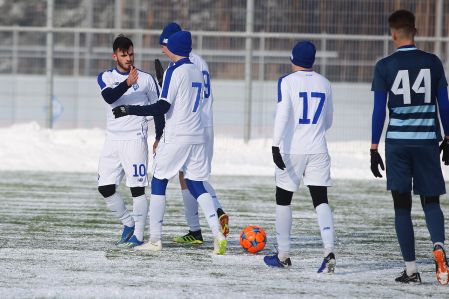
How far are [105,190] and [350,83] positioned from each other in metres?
12.0

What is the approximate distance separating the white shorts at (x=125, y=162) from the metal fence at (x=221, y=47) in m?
11.5

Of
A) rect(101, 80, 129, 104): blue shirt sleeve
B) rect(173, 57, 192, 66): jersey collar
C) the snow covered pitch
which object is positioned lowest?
the snow covered pitch

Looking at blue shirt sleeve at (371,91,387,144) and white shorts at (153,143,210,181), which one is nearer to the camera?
blue shirt sleeve at (371,91,387,144)

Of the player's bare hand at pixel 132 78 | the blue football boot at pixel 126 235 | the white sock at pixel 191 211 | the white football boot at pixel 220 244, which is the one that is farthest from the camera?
the white sock at pixel 191 211

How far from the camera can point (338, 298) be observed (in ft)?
24.8

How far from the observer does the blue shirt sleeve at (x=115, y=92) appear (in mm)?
9906

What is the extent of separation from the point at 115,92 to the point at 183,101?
70 centimetres

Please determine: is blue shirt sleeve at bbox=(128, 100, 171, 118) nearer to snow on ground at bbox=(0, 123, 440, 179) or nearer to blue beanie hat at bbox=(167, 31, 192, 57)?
blue beanie hat at bbox=(167, 31, 192, 57)

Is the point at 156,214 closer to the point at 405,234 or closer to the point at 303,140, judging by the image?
the point at 303,140

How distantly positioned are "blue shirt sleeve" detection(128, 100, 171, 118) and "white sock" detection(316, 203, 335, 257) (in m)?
1.66

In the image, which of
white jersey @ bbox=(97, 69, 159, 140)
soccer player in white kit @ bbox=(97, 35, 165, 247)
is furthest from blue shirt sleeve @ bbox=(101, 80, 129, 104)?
white jersey @ bbox=(97, 69, 159, 140)

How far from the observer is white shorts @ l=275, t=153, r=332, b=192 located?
29.4 feet

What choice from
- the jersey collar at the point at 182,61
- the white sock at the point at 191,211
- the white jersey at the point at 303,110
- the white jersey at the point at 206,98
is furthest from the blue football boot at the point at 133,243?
the white jersey at the point at 303,110

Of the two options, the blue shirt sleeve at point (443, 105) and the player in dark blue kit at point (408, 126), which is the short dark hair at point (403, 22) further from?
the blue shirt sleeve at point (443, 105)
